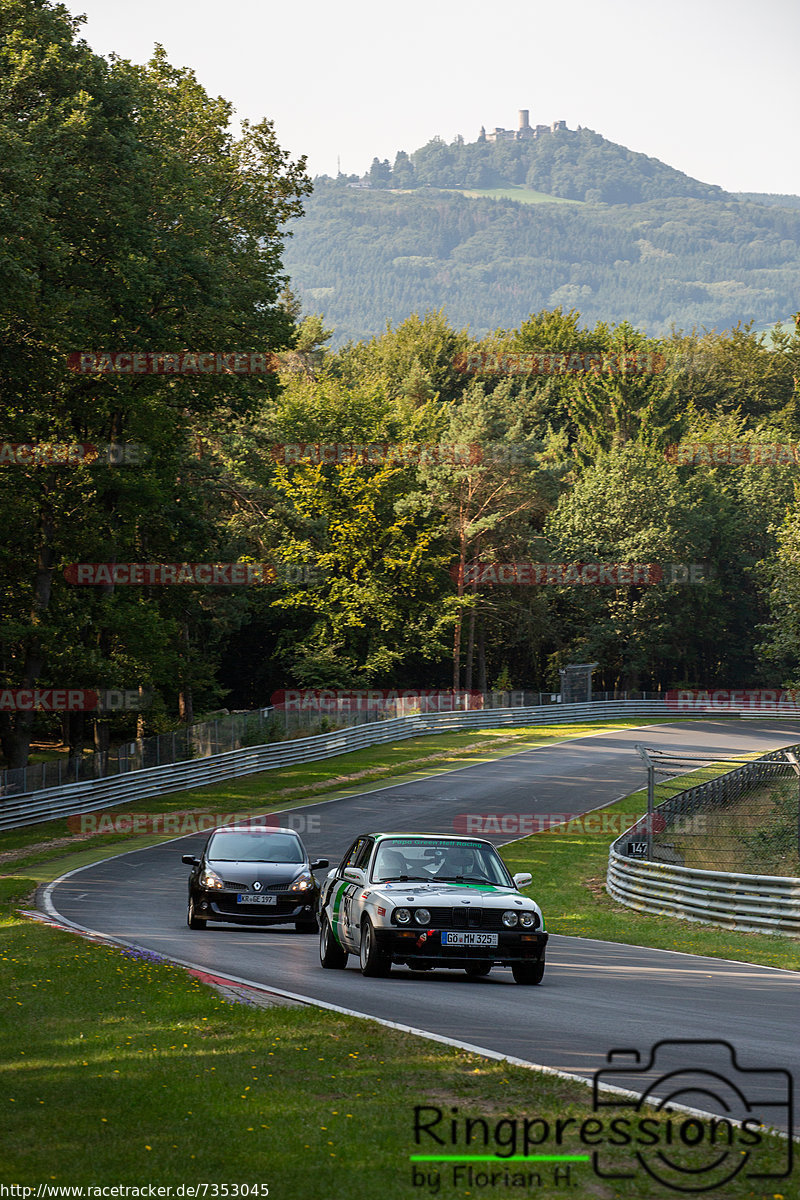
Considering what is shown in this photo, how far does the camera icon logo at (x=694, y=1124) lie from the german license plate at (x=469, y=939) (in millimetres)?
4167

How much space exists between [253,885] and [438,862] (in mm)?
4675

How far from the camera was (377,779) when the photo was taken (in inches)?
1777

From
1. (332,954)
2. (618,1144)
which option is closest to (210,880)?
(332,954)

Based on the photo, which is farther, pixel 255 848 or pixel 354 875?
pixel 255 848

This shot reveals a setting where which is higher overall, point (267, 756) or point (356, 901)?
point (356, 901)

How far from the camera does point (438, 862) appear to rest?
13.7 metres

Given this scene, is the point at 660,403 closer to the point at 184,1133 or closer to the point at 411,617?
the point at 411,617

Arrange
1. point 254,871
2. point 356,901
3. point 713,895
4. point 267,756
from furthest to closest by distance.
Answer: point 267,756 → point 713,895 → point 254,871 → point 356,901

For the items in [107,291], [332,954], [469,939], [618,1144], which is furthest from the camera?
[107,291]

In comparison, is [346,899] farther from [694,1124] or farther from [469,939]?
[694,1124]

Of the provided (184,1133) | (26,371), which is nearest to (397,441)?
(26,371)

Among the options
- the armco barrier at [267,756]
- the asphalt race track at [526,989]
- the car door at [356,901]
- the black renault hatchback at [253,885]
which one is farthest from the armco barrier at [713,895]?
the armco barrier at [267,756]

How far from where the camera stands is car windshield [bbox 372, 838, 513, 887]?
1345 centimetres

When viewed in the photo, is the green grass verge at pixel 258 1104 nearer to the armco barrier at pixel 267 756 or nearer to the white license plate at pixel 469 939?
the white license plate at pixel 469 939
